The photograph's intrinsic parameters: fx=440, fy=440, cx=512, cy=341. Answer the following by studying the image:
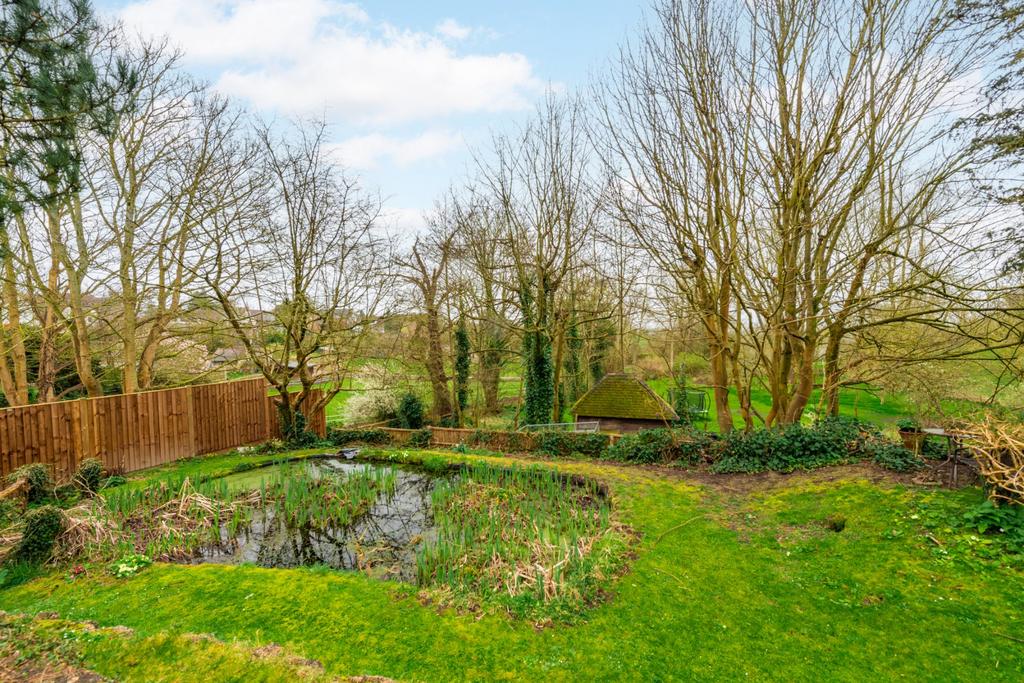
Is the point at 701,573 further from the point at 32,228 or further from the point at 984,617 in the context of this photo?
the point at 32,228

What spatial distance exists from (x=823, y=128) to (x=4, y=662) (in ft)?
38.0

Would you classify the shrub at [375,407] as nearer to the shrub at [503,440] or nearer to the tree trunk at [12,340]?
the shrub at [503,440]

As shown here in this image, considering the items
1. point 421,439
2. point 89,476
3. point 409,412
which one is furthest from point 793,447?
point 409,412

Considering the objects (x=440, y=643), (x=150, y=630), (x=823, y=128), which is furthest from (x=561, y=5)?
(x=150, y=630)

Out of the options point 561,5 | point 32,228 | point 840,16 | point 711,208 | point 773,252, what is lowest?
point 773,252

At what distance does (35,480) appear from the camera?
20.5 ft

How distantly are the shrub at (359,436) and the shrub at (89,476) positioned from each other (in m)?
4.83

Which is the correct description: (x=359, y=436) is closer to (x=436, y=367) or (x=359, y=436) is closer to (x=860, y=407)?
(x=436, y=367)

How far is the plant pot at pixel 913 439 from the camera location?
634 centimetres

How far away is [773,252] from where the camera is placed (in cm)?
904

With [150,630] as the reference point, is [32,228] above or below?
above

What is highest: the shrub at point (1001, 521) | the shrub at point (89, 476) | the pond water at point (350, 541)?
the shrub at point (89, 476)

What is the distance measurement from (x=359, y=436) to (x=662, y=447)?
7.65m

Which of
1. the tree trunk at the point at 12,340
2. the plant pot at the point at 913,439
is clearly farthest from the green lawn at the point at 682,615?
the tree trunk at the point at 12,340
